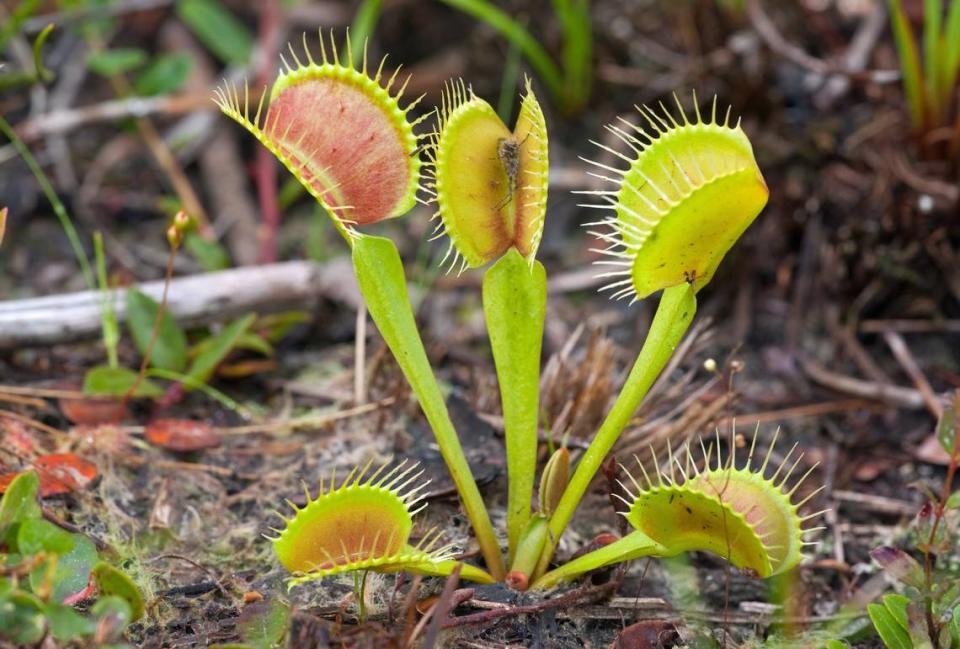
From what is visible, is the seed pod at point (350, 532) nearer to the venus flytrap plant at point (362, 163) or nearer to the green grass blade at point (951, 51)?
the venus flytrap plant at point (362, 163)

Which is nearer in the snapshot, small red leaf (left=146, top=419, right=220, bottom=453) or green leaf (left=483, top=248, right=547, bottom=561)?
green leaf (left=483, top=248, right=547, bottom=561)

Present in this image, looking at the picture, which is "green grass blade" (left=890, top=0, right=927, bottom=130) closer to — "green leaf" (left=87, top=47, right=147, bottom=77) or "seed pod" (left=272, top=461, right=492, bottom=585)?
"seed pod" (left=272, top=461, right=492, bottom=585)

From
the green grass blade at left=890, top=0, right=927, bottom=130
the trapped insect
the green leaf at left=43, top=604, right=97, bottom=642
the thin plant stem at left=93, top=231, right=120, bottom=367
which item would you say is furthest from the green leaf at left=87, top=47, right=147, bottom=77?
the green grass blade at left=890, top=0, right=927, bottom=130

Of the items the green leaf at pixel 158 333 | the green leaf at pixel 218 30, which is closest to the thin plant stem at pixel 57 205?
the green leaf at pixel 158 333

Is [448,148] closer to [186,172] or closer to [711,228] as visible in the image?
[711,228]

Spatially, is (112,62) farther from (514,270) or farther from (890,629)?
(890,629)
